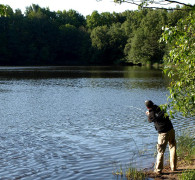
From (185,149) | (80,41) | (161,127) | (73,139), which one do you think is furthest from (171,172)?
(80,41)

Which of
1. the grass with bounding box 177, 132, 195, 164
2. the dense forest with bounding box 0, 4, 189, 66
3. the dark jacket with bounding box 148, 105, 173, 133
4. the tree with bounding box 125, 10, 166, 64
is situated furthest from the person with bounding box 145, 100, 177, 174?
the dense forest with bounding box 0, 4, 189, 66

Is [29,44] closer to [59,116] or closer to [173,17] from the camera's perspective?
[173,17]

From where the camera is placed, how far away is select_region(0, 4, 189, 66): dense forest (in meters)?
89.9

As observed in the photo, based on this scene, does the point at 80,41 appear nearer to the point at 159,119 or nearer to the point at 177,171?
the point at 177,171

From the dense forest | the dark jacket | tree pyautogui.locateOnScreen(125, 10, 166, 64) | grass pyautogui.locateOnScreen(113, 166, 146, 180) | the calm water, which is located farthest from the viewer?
the dense forest

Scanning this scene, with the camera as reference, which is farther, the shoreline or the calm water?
the calm water

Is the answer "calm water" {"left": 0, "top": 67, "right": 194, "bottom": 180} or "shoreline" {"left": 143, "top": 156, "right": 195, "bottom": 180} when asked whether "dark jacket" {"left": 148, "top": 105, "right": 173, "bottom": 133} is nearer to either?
"shoreline" {"left": 143, "top": 156, "right": 195, "bottom": 180}

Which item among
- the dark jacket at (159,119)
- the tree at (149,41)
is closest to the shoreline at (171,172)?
the dark jacket at (159,119)

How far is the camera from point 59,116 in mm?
19891

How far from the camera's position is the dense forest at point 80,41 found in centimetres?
8994

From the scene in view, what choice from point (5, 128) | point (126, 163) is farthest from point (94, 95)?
point (126, 163)

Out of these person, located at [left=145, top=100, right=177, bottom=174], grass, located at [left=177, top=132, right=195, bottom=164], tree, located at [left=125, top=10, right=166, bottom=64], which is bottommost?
grass, located at [left=177, top=132, right=195, bottom=164]

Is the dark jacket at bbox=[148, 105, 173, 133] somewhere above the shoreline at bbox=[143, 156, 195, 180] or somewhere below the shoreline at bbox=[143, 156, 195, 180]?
above

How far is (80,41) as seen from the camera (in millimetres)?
121938
